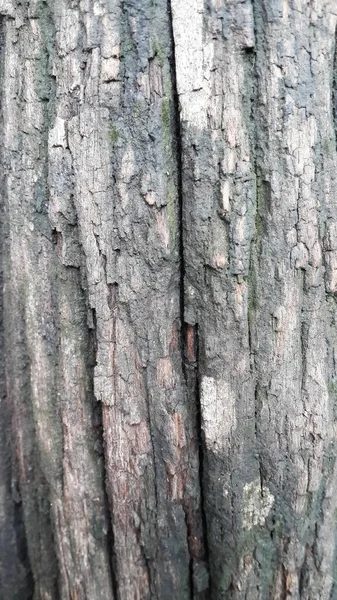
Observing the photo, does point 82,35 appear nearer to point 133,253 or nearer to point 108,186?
point 108,186

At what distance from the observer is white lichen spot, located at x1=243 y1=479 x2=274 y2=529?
4.35 feet

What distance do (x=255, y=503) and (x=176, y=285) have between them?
1.94ft

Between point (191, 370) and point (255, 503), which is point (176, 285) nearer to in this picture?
point (191, 370)

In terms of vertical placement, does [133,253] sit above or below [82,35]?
below

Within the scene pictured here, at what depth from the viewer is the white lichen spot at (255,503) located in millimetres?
1325

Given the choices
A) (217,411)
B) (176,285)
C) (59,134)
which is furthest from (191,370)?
(59,134)

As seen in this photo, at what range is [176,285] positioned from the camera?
50.4 inches

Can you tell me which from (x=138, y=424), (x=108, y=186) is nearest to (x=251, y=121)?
(x=108, y=186)

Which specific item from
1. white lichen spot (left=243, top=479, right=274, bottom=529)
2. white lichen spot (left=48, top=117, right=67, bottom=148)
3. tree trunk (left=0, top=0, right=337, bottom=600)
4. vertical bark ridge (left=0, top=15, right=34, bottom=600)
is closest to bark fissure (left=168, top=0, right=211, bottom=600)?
tree trunk (left=0, top=0, right=337, bottom=600)

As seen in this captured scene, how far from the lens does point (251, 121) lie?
1.19 m

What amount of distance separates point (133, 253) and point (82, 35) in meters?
0.51

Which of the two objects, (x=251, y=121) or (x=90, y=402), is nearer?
(x=251, y=121)

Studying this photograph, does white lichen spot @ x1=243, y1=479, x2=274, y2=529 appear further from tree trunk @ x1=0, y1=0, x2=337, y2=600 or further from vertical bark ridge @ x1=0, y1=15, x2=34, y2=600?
vertical bark ridge @ x1=0, y1=15, x2=34, y2=600

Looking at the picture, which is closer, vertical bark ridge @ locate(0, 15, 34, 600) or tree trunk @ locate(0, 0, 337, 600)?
tree trunk @ locate(0, 0, 337, 600)
